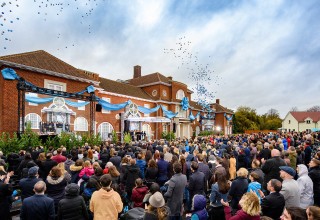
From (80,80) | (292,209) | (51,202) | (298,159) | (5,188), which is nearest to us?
(292,209)

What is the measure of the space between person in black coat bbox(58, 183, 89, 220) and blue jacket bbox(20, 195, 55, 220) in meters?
0.21

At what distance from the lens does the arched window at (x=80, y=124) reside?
69.9 ft

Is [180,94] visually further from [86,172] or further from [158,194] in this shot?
[158,194]

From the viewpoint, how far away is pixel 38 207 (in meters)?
3.84

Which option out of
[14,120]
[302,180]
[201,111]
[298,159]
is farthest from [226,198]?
[201,111]

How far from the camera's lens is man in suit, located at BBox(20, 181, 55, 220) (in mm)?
3826

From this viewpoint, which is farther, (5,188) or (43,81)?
(43,81)

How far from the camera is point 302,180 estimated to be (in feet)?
16.1

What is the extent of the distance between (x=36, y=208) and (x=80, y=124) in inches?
739

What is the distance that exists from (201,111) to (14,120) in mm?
34579

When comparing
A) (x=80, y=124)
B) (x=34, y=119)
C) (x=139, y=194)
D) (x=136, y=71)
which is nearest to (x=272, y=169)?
(x=139, y=194)

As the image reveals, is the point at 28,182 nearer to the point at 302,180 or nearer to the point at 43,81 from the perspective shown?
the point at 302,180

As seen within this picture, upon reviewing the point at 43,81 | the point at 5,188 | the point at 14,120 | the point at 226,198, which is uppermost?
the point at 43,81

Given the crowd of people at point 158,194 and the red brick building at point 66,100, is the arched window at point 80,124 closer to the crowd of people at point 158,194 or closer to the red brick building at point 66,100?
the red brick building at point 66,100
